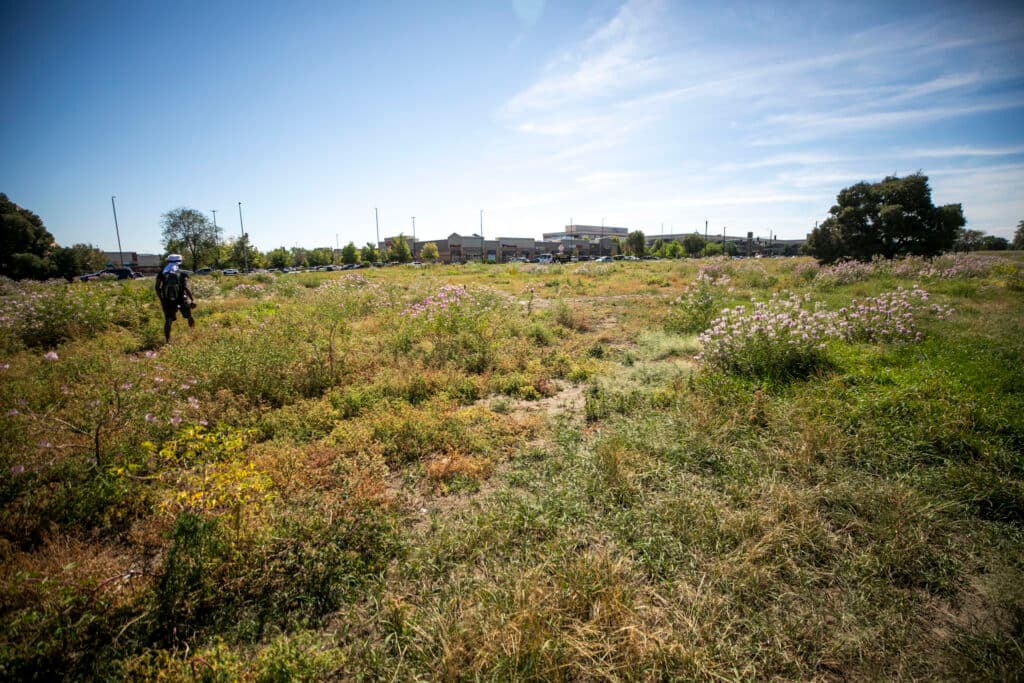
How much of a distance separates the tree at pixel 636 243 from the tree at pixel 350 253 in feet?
206

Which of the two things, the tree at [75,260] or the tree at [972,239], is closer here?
the tree at [75,260]

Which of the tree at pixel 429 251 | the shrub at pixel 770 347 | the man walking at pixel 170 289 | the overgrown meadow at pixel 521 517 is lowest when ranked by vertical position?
the overgrown meadow at pixel 521 517

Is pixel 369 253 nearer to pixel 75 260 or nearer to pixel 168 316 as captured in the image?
pixel 75 260

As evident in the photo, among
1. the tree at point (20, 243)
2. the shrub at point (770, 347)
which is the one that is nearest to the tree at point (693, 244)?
the shrub at point (770, 347)

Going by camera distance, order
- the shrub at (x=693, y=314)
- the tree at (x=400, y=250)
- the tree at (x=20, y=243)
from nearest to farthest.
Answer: the shrub at (x=693, y=314) < the tree at (x=20, y=243) < the tree at (x=400, y=250)

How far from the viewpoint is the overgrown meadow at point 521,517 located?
7.92 ft

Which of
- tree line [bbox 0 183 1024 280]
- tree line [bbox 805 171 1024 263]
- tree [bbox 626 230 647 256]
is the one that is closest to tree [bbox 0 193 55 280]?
tree line [bbox 0 183 1024 280]

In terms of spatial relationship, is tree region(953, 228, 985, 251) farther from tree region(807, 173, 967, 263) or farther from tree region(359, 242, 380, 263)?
tree region(359, 242, 380, 263)

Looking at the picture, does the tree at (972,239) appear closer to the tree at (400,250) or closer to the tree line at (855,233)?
the tree line at (855,233)

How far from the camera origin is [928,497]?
142 inches

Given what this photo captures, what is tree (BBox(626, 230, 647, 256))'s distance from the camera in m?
94.8

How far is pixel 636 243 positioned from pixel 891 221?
2736 inches

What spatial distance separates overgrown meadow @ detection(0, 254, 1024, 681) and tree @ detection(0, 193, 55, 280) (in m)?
41.7

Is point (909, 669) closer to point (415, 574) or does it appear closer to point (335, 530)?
point (415, 574)
